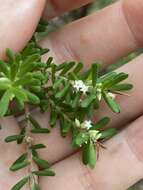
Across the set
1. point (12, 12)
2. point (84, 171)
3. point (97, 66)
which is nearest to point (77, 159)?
point (84, 171)

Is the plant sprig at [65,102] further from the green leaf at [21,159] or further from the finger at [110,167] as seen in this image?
the finger at [110,167]

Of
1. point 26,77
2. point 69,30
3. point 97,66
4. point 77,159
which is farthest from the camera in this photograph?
point 69,30

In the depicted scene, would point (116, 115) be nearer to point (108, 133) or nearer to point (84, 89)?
point (108, 133)

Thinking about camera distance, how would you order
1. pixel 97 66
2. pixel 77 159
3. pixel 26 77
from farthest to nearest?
pixel 77 159
pixel 97 66
pixel 26 77

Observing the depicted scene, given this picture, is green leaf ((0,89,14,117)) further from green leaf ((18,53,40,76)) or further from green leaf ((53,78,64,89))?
green leaf ((53,78,64,89))

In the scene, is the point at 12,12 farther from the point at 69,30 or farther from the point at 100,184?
the point at 100,184

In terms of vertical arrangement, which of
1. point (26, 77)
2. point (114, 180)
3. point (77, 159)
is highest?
point (26, 77)

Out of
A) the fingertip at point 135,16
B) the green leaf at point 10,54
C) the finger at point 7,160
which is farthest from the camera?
the fingertip at point 135,16

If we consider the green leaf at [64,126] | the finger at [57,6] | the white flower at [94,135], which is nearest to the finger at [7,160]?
the green leaf at [64,126]
